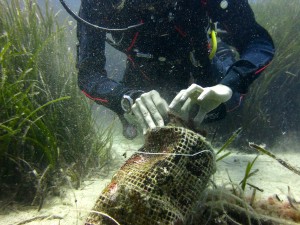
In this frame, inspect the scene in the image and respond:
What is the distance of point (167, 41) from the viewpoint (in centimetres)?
314

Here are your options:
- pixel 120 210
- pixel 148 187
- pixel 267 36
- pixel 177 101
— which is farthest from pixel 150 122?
pixel 267 36

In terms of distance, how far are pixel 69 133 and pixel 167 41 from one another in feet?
5.56

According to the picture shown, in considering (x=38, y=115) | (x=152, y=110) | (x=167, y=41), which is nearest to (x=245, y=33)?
(x=167, y=41)

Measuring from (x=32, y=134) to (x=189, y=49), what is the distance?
6.84 feet

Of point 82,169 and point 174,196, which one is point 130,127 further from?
point 174,196

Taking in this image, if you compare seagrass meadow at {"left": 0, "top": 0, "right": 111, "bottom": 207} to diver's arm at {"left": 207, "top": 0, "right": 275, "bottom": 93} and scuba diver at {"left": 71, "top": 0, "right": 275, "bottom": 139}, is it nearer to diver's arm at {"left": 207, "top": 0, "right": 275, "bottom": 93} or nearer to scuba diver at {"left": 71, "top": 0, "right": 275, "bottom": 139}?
scuba diver at {"left": 71, "top": 0, "right": 275, "bottom": 139}

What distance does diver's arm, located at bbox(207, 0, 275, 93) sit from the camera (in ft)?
9.70

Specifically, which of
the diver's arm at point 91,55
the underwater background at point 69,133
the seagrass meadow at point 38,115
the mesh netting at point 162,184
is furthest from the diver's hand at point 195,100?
the diver's arm at point 91,55

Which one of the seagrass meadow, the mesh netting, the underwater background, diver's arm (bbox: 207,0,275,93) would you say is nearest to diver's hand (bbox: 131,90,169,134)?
the mesh netting

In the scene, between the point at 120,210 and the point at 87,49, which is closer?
the point at 120,210

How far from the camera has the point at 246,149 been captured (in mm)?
4484

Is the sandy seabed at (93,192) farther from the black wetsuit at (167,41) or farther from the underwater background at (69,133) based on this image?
the black wetsuit at (167,41)

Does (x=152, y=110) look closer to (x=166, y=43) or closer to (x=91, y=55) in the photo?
(x=166, y=43)

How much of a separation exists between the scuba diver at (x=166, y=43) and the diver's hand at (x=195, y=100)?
3.17 ft
